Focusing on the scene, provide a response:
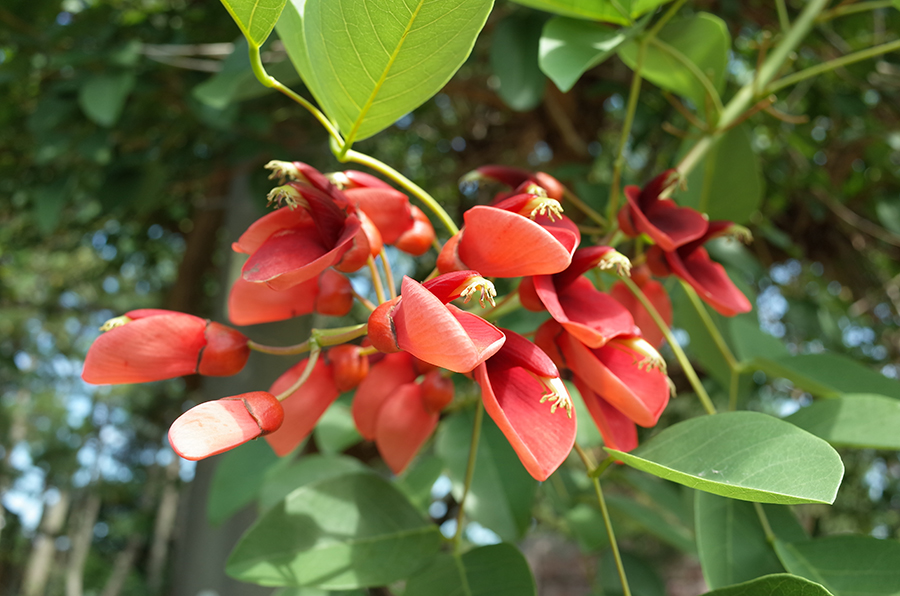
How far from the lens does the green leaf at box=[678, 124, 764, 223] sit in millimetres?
716

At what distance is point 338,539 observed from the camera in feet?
1.61

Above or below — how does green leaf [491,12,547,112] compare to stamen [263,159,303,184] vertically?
below

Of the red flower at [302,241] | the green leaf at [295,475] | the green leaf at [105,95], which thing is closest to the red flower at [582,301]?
the red flower at [302,241]

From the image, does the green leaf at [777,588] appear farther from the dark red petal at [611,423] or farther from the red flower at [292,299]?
the red flower at [292,299]

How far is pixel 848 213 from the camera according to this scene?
1.40 meters

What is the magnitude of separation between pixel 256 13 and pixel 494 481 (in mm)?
554

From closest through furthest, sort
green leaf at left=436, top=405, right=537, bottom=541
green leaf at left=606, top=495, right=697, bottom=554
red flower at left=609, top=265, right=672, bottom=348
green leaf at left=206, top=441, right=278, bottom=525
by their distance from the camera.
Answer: red flower at left=609, top=265, right=672, bottom=348, green leaf at left=436, top=405, right=537, bottom=541, green leaf at left=206, top=441, right=278, bottom=525, green leaf at left=606, top=495, right=697, bottom=554

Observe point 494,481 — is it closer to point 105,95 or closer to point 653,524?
point 653,524

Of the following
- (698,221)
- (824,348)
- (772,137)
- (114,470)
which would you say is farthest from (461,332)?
(114,470)

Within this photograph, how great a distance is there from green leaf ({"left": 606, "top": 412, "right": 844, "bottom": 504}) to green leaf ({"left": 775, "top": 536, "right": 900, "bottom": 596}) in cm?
15

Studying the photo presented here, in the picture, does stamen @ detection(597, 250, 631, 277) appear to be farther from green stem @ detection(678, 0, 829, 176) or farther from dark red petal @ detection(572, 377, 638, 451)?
green stem @ detection(678, 0, 829, 176)

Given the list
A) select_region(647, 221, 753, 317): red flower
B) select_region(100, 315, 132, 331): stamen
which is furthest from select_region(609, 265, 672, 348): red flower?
select_region(100, 315, 132, 331): stamen

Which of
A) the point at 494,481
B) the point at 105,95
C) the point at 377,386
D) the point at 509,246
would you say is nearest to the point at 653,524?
the point at 494,481

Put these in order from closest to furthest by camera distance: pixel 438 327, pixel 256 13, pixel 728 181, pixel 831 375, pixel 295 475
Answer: pixel 438 327, pixel 256 13, pixel 831 375, pixel 728 181, pixel 295 475
